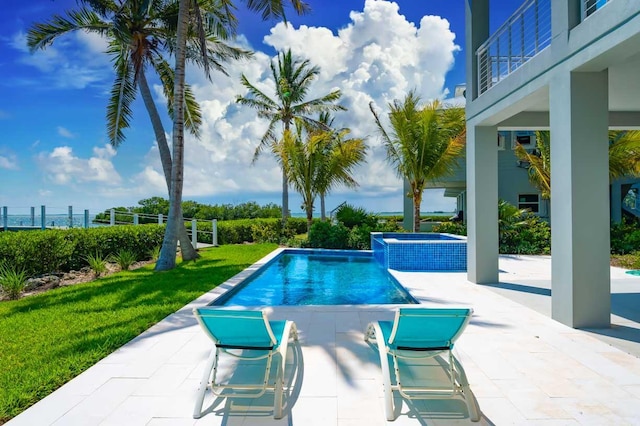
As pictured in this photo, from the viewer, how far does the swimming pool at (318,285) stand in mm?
7655

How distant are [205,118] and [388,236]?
9.31m

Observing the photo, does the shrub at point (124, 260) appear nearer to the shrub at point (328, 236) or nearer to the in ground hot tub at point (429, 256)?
the shrub at point (328, 236)

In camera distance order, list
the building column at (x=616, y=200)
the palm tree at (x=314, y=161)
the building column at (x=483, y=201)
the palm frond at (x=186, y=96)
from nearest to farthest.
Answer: the building column at (x=483, y=201) → the palm frond at (x=186, y=96) → the palm tree at (x=314, y=161) → the building column at (x=616, y=200)

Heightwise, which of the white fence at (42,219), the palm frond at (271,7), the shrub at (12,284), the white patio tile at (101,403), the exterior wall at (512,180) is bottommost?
the white patio tile at (101,403)

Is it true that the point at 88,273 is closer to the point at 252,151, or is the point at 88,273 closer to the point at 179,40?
the point at 179,40

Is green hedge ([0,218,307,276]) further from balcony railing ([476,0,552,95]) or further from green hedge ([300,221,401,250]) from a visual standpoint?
balcony railing ([476,0,552,95])

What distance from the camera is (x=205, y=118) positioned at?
15.4m

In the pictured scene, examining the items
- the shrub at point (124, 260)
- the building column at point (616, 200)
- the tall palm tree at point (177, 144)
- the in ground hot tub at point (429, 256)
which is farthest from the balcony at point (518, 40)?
the building column at point (616, 200)

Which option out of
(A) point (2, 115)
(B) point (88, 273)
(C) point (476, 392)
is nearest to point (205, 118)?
(B) point (88, 273)

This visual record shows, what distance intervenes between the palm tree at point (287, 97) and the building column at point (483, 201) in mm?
14748

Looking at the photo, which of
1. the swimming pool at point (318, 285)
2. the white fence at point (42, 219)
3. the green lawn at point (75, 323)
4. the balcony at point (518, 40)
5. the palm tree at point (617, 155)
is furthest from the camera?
the white fence at point (42, 219)

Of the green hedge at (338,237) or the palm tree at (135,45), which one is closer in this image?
the palm tree at (135,45)

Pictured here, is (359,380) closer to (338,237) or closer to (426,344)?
(426,344)

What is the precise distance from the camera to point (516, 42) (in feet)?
23.3
